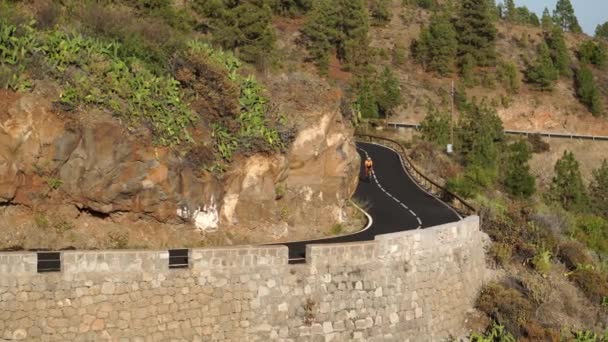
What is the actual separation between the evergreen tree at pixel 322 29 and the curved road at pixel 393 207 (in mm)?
33621

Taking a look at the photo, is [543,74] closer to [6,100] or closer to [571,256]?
[571,256]

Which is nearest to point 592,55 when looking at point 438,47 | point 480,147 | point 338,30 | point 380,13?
point 438,47

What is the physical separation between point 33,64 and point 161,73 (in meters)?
5.04

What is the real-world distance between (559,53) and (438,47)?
632 inches

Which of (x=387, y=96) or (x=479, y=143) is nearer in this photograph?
(x=479, y=143)

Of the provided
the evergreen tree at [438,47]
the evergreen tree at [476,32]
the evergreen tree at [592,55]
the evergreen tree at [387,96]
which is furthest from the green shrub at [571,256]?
the evergreen tree at [592,55]

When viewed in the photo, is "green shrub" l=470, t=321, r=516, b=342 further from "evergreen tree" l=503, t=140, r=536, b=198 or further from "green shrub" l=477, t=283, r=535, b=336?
"evergreen tree" l=503, t=140, r=536, b=198

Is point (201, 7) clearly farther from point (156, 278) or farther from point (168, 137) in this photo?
point (156, 278)

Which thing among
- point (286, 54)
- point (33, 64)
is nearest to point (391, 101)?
point (286, 54)

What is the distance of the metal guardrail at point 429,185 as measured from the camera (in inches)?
1301

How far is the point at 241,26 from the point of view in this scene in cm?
5638

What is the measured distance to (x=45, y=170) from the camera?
23266 mm

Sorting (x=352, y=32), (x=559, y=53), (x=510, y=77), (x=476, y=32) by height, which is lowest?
(x=510, y=77)

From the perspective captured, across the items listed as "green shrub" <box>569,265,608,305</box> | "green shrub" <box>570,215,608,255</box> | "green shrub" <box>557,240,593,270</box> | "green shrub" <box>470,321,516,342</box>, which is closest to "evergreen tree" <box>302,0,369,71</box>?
"green shrub" <box>570,215,608,255</box>
